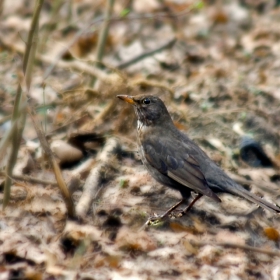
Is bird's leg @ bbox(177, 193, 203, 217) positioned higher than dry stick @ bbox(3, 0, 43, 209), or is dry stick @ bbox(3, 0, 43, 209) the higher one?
dry stick @ bbox(3, 0, 43, 209)

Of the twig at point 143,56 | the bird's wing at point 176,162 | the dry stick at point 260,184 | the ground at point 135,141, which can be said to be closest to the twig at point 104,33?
the ground at point 135,141

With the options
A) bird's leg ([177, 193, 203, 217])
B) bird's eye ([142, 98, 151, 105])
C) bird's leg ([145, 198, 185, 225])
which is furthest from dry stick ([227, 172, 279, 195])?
bird's eye ([142, 98, 151, 105])

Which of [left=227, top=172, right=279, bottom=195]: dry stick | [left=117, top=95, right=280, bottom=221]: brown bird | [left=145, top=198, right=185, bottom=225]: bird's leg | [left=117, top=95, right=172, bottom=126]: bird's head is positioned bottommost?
[left=227, top=172, right=279, bottom=195]: dry stick

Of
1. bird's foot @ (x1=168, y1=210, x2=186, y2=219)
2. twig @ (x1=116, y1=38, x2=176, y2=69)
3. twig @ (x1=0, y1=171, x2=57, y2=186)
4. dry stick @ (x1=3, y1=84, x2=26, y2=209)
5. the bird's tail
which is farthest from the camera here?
twig @ (x1=116, y1=38, x2=176, y2=69)

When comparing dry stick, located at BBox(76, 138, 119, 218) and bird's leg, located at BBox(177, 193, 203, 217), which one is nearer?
dry stick, located at BBox(76, 138, 119, 218)

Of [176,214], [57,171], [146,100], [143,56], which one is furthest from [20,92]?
[143,56]

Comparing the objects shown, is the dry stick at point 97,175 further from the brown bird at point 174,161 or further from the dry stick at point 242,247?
the dry stick at point 242,247

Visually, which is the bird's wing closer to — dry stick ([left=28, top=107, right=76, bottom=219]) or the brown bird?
the brown bird

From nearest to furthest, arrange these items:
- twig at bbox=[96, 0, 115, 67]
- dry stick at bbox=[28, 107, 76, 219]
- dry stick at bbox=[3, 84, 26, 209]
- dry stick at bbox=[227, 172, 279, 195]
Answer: dry stick at bbox=[28, 107, 76, 219] < dry stick at bbox=[3, 84, 26, 209] < dry stick at bbox=[227, 172, 279, 195] < twig at bbox=[96, 0, 115, 67]
